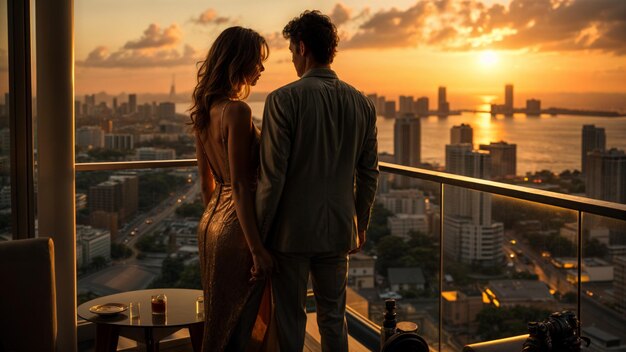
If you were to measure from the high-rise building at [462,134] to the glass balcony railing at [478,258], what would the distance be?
16.2ft

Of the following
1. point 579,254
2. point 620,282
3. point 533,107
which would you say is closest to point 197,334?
point 579,254

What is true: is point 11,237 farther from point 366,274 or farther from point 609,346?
point 609,346

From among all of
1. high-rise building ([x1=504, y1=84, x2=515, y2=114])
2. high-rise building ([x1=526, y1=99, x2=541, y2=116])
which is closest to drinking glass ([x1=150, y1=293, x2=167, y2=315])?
high-rise building ([x1=504, y1=84, x2=515, y2=114])

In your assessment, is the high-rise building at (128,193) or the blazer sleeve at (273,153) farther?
the high-rise building at (128,193)

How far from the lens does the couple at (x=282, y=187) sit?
2217 mm

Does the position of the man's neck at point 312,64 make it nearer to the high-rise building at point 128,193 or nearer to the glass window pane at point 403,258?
the glass window pane at point 403,258

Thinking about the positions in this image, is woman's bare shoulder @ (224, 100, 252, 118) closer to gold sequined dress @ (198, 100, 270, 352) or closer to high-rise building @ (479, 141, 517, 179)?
gold sequined dress @ (198, 100, 270, 352)

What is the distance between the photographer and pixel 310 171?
7.30 ft

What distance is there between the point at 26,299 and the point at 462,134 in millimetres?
8428

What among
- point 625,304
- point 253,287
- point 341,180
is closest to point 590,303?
point 625,304

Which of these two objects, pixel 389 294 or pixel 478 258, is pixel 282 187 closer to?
pixel 478 258

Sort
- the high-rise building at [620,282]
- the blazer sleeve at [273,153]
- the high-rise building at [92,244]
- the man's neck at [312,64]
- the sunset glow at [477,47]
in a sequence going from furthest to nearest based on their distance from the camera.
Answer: the sunset glow at [477,47] < the high-rise building at [92,244] < the high-rise building at [620,282] < the man's neck at [312,64] < the blazer sleeve at [273,153]

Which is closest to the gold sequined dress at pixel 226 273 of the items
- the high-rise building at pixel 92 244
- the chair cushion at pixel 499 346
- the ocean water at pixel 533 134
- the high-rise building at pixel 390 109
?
the chair cushion at pixel 499 346

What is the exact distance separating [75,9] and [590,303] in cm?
275
